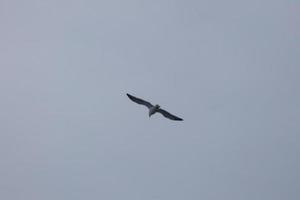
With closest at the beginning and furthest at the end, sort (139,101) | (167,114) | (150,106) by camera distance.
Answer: (139,101)
(150,106)
(167,114)

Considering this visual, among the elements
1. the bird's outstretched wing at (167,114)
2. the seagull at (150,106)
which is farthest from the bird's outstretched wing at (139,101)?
the bird's outstretched wing at (167,114)

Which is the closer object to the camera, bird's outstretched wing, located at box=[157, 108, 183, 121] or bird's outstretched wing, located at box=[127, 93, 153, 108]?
bird's outstretched wing, located at box=[127, 93, 153, 108]

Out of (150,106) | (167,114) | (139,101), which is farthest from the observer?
(167,114)

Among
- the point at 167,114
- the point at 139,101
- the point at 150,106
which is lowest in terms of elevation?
the point at 167,114

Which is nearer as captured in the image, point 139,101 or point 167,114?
point 139,101

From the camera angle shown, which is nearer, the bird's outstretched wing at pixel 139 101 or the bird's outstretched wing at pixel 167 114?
the bird's outstretched wing at pixel 139 101

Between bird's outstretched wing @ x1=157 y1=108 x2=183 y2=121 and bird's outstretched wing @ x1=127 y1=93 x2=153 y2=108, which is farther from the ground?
bird's outstretched wing @ x1=127 y1=93 x2=153 y2=108

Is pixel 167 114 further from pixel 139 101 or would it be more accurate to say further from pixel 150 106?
pixel 139 101

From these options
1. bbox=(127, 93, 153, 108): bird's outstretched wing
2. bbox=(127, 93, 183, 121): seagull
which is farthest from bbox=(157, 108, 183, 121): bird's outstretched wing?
bbox=(127, 93, 153, 108): bird's outstretched wing

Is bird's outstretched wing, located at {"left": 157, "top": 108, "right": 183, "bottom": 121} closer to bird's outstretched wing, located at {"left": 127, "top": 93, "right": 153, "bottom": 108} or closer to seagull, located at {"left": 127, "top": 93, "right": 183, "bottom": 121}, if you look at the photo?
seagull, located at {"left": 127, "top": 93, "right": 183, "bottom": 121}

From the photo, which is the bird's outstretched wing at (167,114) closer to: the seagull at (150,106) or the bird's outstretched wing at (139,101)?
the seagull at (150,106)

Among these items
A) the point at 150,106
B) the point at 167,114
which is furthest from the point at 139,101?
the point at 167,114

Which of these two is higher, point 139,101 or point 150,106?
point 139,101

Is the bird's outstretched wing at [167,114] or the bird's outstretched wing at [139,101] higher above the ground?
the bird's outstretched wing at [139,101]
